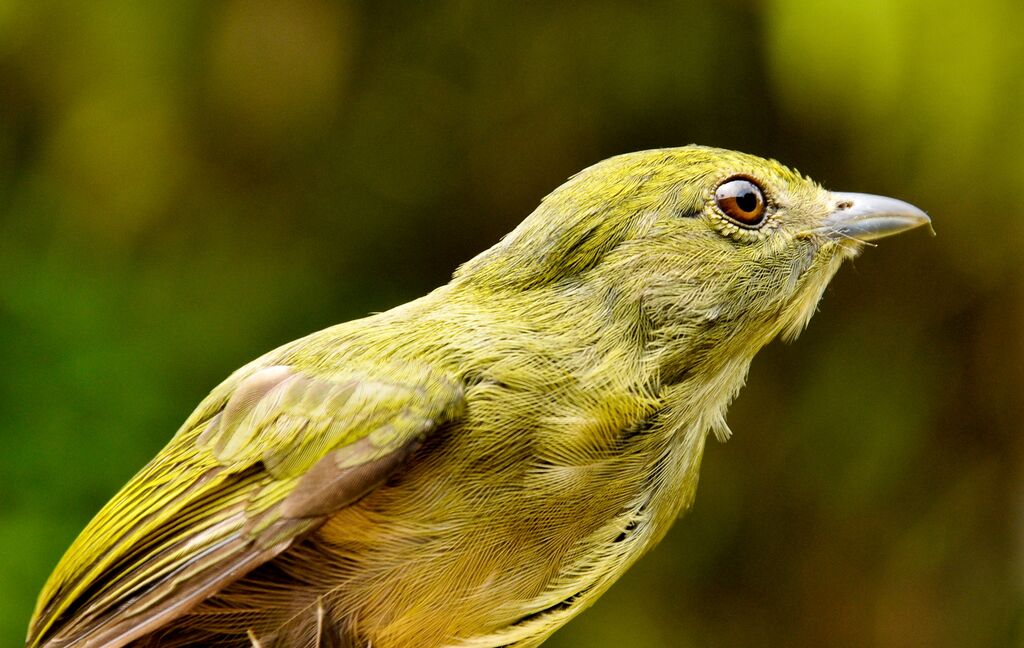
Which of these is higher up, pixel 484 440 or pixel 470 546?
pixel 484 440

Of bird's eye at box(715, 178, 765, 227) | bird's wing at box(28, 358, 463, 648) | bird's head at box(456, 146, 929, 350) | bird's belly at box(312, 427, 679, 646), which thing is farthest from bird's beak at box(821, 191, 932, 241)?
bird's wing at box(28, 358, 463, 648)

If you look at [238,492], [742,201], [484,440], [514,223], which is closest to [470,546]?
[484,440]

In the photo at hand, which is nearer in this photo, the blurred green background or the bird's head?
the bird's head

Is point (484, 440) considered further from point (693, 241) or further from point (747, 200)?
point (747, 200)

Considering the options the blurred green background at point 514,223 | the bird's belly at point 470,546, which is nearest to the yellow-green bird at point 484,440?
the bird's belly at point 470,546

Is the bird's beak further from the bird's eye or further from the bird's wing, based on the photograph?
the bird's wing

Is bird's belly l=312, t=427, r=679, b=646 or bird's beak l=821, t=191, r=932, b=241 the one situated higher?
bird's beak l=821, t=191, r=932, b=241

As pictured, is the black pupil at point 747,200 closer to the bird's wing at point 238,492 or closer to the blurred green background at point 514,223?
the bird's wing at point 238,492
